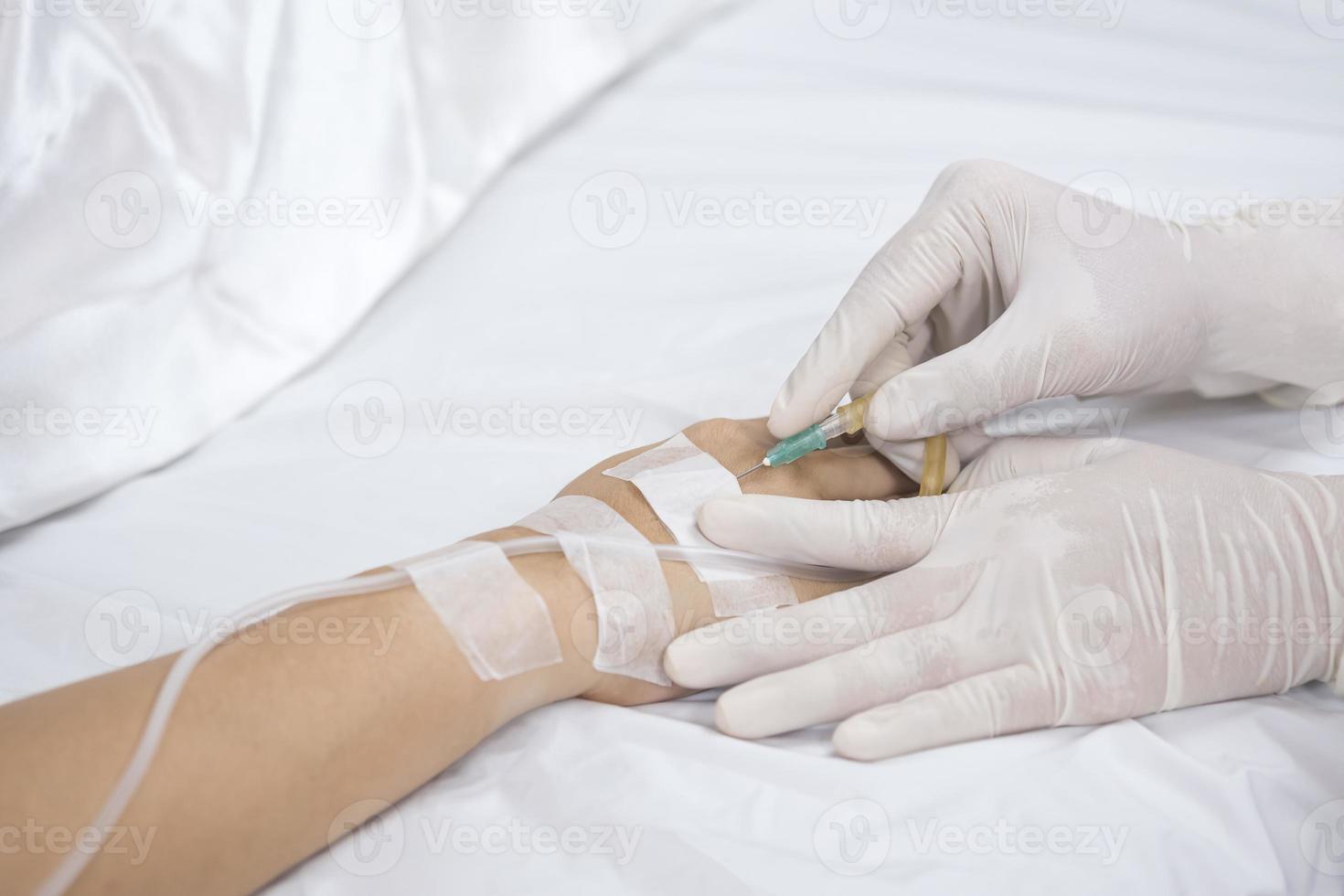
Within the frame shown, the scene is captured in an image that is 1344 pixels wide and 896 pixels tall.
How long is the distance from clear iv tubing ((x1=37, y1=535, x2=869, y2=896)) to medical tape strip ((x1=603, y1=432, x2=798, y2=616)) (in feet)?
0.04

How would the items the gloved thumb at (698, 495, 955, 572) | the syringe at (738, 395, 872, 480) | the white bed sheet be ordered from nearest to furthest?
the white bed sheet → the gloved thumb at (698, 495, 955, 572) → the syringe at (738, 395, 872, 480)

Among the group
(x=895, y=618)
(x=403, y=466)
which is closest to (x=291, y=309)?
(x=403, y=466)

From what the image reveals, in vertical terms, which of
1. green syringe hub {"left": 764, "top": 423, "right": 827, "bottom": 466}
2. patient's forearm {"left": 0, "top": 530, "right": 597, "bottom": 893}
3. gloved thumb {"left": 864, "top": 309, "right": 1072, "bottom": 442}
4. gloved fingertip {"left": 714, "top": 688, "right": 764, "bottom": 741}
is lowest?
gloved fingertip {"left": 714, "top": 688, "right": 764, "bottom": 741}

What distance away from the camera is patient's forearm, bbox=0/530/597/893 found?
2.66 feet

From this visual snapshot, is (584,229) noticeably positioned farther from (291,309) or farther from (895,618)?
(895,618)

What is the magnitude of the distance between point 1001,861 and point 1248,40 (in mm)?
1773

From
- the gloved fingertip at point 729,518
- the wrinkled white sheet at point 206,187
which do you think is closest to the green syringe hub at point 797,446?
the gloved fingertip at point 729,518

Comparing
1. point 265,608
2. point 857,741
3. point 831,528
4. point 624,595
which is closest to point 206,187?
point 265,608

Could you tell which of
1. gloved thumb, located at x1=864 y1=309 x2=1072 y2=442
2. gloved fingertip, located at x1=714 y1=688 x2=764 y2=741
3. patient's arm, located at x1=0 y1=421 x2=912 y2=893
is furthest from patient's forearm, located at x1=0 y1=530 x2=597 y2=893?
gloved thumb, located at x1=864 y1=309 x2=1072 y2=442

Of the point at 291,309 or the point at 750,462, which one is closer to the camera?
the point at 750,462

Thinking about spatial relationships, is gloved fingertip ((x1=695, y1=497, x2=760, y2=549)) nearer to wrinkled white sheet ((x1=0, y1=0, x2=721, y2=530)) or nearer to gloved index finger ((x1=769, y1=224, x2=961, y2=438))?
gloved index finger ((x1=769, y1=224, x2=961, y2=438))

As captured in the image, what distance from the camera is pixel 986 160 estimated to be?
137 centimetres

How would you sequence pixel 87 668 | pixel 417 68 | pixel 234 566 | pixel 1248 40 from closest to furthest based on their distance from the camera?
pixel 87 668
pixel 234 566
pixel 417 68
pixel 1248 40

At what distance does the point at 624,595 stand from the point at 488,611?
147mm
